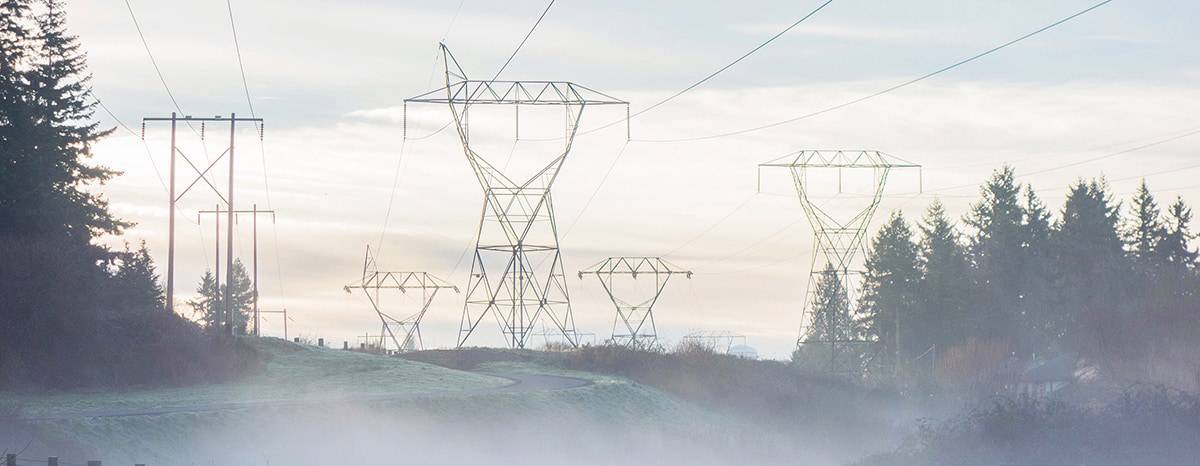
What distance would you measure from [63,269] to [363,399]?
11.2m

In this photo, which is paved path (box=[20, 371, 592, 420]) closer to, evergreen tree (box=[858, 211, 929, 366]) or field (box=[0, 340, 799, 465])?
field (box=[0, 340, 799, 465])

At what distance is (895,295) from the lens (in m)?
121

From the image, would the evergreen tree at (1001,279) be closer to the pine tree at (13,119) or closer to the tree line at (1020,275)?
the tree line at (1020,275)

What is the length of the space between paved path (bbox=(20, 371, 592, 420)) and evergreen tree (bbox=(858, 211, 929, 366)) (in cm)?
5132

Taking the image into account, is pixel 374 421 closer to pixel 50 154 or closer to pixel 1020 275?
pixel 50 154

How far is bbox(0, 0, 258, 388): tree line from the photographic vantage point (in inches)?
2048

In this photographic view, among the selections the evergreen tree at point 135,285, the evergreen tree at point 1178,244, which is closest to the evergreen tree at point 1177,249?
the evergreen tree at point 1178,244

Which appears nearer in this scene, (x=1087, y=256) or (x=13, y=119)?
(x=13, y=119)

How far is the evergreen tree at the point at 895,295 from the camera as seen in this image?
120m

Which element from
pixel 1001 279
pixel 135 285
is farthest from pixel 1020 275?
pixel 135 285

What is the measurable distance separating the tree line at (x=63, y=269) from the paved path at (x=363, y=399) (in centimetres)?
840

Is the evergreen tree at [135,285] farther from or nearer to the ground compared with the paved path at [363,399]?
farther from the ground

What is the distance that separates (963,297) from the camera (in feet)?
389

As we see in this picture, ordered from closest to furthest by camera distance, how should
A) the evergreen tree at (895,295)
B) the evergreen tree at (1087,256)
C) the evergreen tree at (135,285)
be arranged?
the evergreen tree at (135,285)
the evergreen tree at (1087,256)
the evergreen tree at (895,295)
